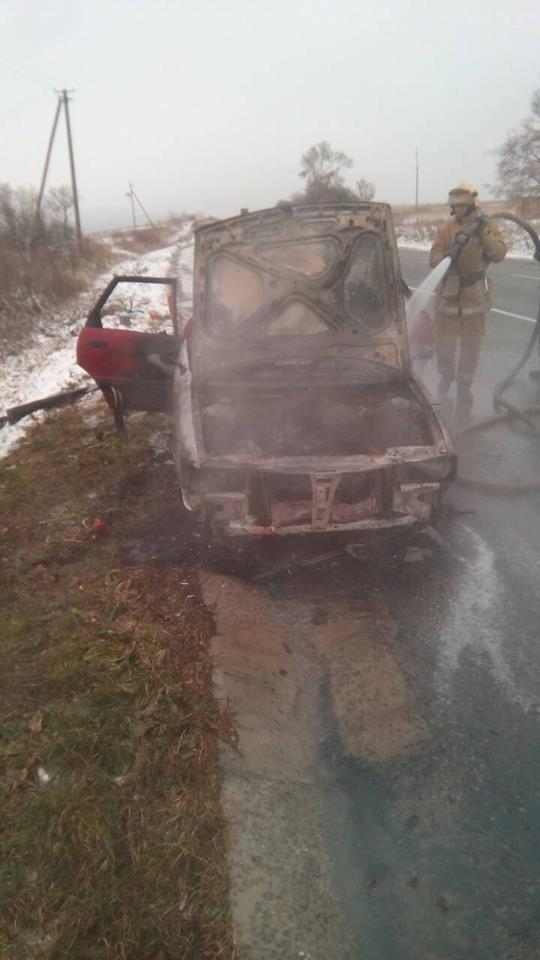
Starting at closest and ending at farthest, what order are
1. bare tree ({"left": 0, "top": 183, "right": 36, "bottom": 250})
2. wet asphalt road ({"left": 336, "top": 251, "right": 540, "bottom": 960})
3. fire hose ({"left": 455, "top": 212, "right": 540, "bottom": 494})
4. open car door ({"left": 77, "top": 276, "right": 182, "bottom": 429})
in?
wet asphalt road ({"left": 336, "top": 251, "right": 540, "bottom": 960}), fire hose ({"left": 455, "top": 212, "right": 540, "bottom": 494}), open car door ({"left": 77, "top": 276, "right": 182, "bottom": 429}), bare tree ({"left": 0, "top": 183, "right": 36, "bottom": 250})

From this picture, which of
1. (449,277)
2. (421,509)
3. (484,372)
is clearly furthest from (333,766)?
(484,372)

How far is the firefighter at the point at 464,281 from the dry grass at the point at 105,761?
372 cm

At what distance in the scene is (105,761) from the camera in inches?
103

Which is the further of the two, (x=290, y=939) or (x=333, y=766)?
(x=333, y=766)

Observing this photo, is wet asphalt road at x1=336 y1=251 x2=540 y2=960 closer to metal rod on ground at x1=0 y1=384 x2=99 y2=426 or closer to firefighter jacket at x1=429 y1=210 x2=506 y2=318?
firefighter jacket at x1=429 y1=210 x2=506 y2=318

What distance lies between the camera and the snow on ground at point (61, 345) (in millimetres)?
8648

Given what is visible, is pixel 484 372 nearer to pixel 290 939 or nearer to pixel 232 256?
pixel 232 256

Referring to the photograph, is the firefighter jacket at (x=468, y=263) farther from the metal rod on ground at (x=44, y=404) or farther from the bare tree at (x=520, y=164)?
the bare tree at (x=520, y=164)

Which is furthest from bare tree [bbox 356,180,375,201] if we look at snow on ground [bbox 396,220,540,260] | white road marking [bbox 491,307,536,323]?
white road marking [bbox 491,307,536,323]

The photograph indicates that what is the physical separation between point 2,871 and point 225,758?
2.81 ft

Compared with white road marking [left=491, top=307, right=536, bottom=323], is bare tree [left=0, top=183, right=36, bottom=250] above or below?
above

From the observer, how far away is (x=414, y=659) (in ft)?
10.6

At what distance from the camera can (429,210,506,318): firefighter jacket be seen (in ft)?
19.3

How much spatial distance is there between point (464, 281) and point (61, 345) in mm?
7572
